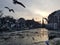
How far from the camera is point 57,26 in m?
109

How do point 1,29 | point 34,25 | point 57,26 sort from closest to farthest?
point 57,26
point 1,29
point 34,25

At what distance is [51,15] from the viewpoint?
121m

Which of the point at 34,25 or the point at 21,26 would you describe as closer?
the point at 21,26

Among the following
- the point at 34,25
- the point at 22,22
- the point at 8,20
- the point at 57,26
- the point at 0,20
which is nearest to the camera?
the point at 57,26

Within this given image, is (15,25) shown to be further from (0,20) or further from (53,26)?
(53,26)

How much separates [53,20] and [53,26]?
4.03 m

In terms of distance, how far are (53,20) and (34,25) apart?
54093mm

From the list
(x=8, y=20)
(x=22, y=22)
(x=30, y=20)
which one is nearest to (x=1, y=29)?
(x=8, y=20)

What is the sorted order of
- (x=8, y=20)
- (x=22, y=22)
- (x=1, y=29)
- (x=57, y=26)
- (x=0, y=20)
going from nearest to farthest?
(x=57, y=26) < (x=1, y=29) < (x=0, y=20) < (x=8, y=20) < (x=22, y=22)

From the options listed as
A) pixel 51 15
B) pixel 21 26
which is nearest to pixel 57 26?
pixel 51 15

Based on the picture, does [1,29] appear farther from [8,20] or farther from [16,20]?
[16,20]

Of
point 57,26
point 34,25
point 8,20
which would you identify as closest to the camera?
point 57,26

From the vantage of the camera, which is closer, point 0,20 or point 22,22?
point 0,20

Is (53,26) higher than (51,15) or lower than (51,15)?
lower
